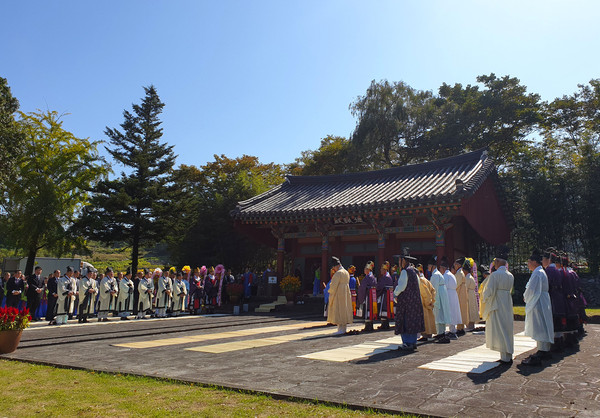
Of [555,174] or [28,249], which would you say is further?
[28,249]

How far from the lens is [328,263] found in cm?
1961

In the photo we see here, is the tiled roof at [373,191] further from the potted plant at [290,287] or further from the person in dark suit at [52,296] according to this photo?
the person in dark suit at [52,296]

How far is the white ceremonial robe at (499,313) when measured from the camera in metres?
6.12

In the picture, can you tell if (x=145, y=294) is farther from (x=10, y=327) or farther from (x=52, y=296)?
(x=10, y=327)

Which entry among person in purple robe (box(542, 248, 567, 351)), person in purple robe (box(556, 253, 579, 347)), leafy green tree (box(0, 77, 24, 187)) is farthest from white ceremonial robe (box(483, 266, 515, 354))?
leafy green tree (box(0, 77, 24, 187))

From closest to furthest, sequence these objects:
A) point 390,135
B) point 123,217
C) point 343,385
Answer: point 343,385
point 123,217
point 390,135

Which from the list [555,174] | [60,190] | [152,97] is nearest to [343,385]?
[555,174]

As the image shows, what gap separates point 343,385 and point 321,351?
8.35 feet

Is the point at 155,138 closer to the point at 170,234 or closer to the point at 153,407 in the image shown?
the point at 170,234

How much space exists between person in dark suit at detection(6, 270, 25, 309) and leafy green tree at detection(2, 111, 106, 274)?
10.9 m

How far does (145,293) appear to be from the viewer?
593 inches

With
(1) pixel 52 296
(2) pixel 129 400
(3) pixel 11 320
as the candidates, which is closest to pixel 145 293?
(1) pixel 52 296

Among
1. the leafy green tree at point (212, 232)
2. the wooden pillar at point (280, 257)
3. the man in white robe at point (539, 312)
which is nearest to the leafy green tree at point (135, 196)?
the leafy green tree at point (212, 232)

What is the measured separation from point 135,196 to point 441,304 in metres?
19.1
